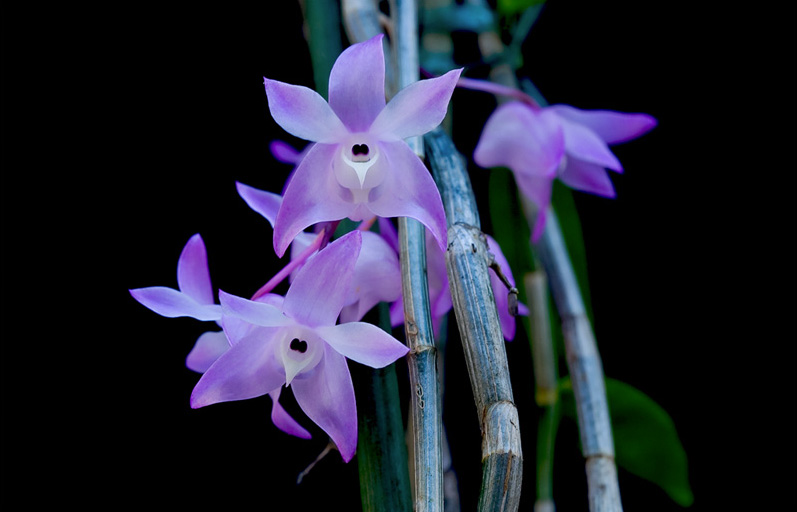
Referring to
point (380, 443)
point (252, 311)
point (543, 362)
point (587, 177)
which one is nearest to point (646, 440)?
point (543, 362)

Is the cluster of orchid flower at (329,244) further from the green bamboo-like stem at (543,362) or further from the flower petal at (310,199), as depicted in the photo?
the green bamboo-like stem at (543,362)

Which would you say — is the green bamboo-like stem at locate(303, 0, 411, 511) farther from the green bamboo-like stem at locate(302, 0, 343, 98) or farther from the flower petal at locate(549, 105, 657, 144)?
the flower petal at locate(549, 105, 657, 144)

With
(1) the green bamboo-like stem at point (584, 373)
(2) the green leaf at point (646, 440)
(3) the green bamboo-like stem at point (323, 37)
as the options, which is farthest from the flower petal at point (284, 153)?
(2) the green leaf at point (646, 440)

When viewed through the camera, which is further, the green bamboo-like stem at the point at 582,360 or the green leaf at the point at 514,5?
the green leaf at the point at 514,5

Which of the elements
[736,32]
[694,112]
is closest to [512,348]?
[694,112]

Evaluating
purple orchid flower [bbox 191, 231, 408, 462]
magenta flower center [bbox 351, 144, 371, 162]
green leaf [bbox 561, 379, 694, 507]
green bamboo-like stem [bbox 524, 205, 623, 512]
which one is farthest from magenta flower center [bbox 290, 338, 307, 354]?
green leaf [bbox 561, 379, 694, 507]

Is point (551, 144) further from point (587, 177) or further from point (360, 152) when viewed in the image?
point (360, 152)

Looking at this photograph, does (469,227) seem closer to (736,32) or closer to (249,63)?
(249,63)
